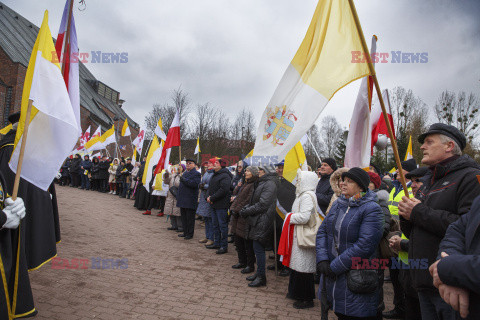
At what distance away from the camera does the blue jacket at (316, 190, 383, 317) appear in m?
3.03

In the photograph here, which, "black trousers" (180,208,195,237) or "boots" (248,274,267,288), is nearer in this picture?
"boots" (248,274,267,288)

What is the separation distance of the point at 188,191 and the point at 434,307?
6553 millimetres

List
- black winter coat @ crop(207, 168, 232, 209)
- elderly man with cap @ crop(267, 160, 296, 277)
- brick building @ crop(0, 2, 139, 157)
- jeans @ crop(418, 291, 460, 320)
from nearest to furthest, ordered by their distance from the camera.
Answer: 1. jeans @ crop(418, 291, 460, 320)
2. elderly man with cap @ crop(267, 160, 296, 277)
3. black winter coat @ crop(207, 168, 232, 209)
4. brick building @ crop(0, 2, 139, 157)

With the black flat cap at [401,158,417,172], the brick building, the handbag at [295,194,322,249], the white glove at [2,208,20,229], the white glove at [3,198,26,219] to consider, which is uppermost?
the brick building

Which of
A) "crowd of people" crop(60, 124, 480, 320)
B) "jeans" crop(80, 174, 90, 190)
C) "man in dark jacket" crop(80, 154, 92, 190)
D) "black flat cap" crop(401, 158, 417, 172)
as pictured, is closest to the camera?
"crowd of people" crop(60, 124, 480, 320)

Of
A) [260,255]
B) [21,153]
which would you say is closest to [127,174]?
[260,255]

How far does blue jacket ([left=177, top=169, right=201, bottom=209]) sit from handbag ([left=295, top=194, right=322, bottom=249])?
4.14 metres

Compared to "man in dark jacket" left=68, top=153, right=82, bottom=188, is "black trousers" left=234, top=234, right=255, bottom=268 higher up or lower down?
lower down

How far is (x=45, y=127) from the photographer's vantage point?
3131mm

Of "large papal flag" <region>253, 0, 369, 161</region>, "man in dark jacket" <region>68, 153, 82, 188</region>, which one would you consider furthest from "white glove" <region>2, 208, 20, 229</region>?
"man in dark jacket" <region>68, 153, 82, 188</region>

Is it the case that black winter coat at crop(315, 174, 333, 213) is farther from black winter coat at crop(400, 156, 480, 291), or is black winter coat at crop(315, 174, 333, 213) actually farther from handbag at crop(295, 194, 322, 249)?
black winter coat at crop(400, 156, 480, 291)

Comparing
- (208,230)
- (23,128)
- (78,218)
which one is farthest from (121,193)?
(23,128)

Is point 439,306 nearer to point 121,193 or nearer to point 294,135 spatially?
point 294,135

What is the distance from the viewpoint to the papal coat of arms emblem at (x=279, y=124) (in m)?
3.02
